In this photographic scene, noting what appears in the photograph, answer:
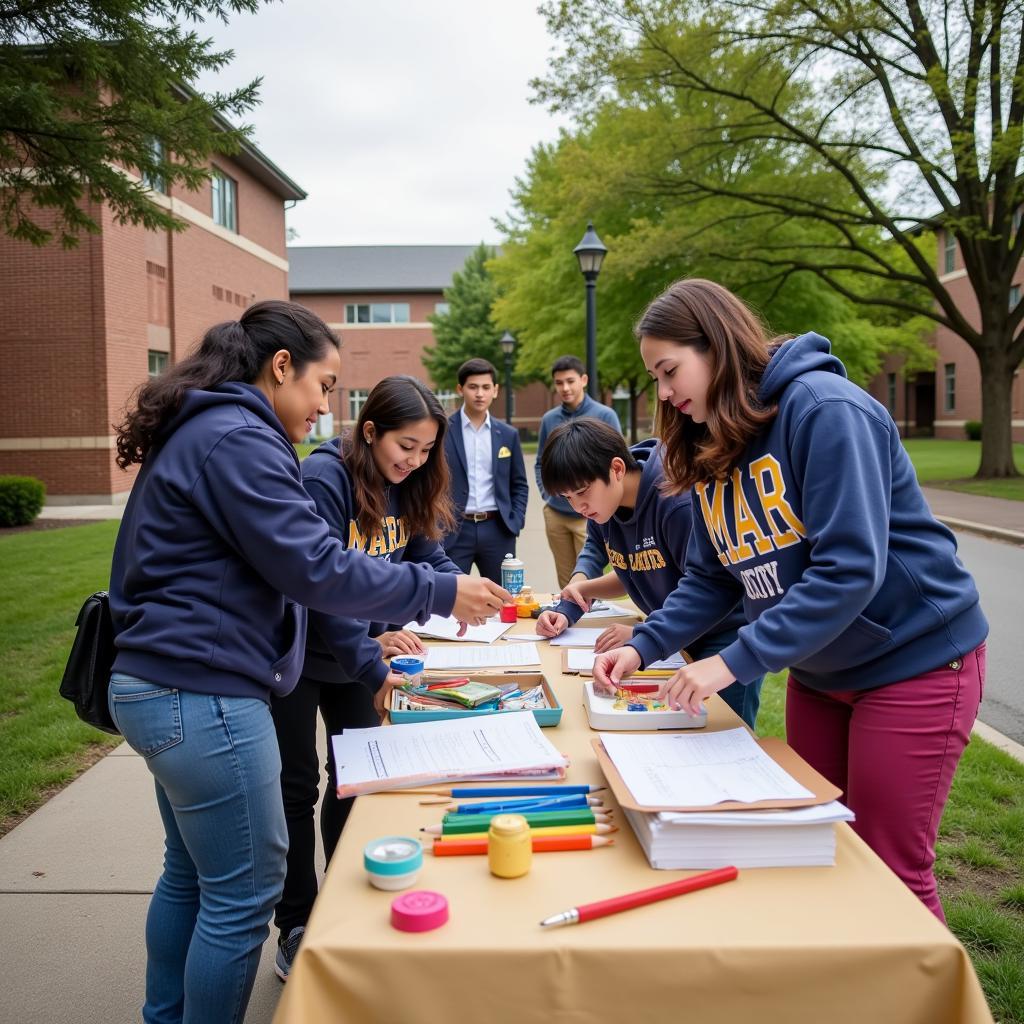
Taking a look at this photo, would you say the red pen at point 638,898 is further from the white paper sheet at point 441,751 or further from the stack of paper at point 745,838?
the white paper sheet at point 441,751

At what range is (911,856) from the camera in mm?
1952

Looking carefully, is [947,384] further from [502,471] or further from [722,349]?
[722,349]

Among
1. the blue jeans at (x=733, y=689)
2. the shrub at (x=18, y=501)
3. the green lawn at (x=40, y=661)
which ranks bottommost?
the green lawn at (x=40, y=661)

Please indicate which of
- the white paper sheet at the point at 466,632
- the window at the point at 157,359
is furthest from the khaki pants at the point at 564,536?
the window at the point at 157,359

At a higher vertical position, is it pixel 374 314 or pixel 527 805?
pixel 374 314

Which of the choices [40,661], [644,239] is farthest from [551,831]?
[644,239]

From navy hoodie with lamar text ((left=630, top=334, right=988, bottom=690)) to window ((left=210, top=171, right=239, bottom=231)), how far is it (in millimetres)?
25144

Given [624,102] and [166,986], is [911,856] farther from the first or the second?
[624,102]

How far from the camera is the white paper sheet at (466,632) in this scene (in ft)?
11.1

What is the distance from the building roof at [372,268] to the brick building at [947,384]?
978 inches

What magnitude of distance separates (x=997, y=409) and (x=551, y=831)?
19.9 meters

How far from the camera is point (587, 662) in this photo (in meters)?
2.94

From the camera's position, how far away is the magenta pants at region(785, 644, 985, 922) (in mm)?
1950

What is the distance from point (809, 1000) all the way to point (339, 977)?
687mm
